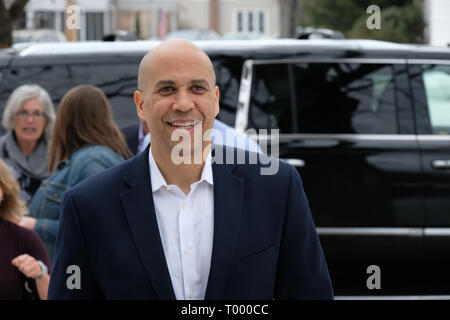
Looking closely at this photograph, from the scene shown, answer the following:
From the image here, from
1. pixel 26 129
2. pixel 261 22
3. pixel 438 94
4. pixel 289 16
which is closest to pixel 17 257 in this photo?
pixel 26 129

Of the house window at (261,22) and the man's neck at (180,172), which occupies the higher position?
the house window at (261,22)

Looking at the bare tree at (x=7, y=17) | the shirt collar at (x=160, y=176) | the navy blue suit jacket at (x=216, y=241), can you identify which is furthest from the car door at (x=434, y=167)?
the bare tree at (x=7, y=17)

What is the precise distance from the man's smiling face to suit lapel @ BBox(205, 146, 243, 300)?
0.15 meters

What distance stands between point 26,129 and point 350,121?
2268 mm

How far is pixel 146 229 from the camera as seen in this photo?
7.17ft

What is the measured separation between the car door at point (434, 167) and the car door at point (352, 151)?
0.07 m

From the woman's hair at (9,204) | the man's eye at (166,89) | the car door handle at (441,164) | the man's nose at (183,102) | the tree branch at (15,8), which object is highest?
the tree branch at (15,8)

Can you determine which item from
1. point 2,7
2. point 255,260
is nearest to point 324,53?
point 255,260

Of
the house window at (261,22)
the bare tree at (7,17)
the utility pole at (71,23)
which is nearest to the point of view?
the utility pole at (71,23)

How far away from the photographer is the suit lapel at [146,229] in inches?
84.4

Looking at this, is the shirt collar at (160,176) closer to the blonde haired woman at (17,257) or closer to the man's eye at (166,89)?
the man's eye at (166,89)

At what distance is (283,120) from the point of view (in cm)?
564

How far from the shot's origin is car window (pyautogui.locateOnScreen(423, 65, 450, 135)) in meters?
5.63
